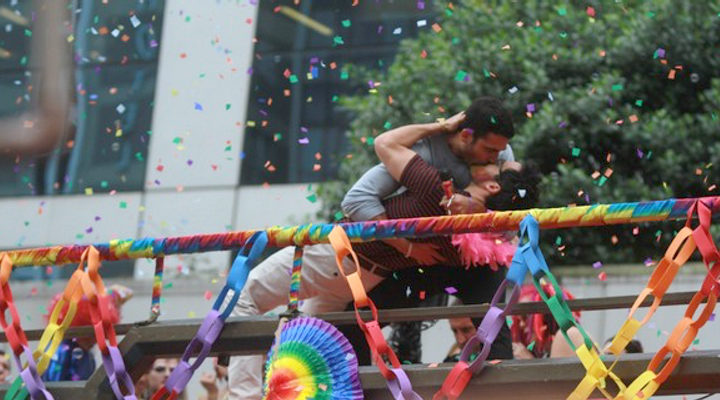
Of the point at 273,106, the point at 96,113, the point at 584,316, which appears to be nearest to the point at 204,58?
the point at 273,106

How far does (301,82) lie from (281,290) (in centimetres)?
1039

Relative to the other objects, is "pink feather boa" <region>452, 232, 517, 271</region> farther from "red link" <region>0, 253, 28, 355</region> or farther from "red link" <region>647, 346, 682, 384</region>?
Result: "red link" <region>0, 253, 28, 355</region>

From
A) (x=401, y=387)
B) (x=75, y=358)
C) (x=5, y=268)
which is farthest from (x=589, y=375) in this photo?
(x=75, y=358)

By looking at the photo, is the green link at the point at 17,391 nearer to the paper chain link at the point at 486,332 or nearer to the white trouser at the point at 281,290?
the white trouser at the point at 281,290

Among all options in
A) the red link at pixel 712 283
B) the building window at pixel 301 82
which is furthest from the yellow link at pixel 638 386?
the building window at pixel 301 82

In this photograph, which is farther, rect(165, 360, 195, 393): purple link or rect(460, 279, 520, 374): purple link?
rect(165, 360, 195, 393): purple link

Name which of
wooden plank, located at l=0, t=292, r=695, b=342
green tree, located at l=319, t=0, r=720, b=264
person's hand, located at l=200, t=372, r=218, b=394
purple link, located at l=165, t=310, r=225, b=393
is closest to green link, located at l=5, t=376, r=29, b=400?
wooden plank, located at l=0, t=292, r=695, b=342

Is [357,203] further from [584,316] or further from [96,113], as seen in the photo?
[96,113]

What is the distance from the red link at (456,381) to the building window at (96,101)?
12.4 m

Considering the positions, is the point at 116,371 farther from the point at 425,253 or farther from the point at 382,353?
the point at 425,253

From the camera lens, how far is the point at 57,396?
4.46 m

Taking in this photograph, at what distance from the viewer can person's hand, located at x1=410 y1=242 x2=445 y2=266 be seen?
4.64 metres

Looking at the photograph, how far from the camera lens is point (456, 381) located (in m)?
3.75

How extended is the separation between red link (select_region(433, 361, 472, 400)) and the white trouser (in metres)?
1.14
